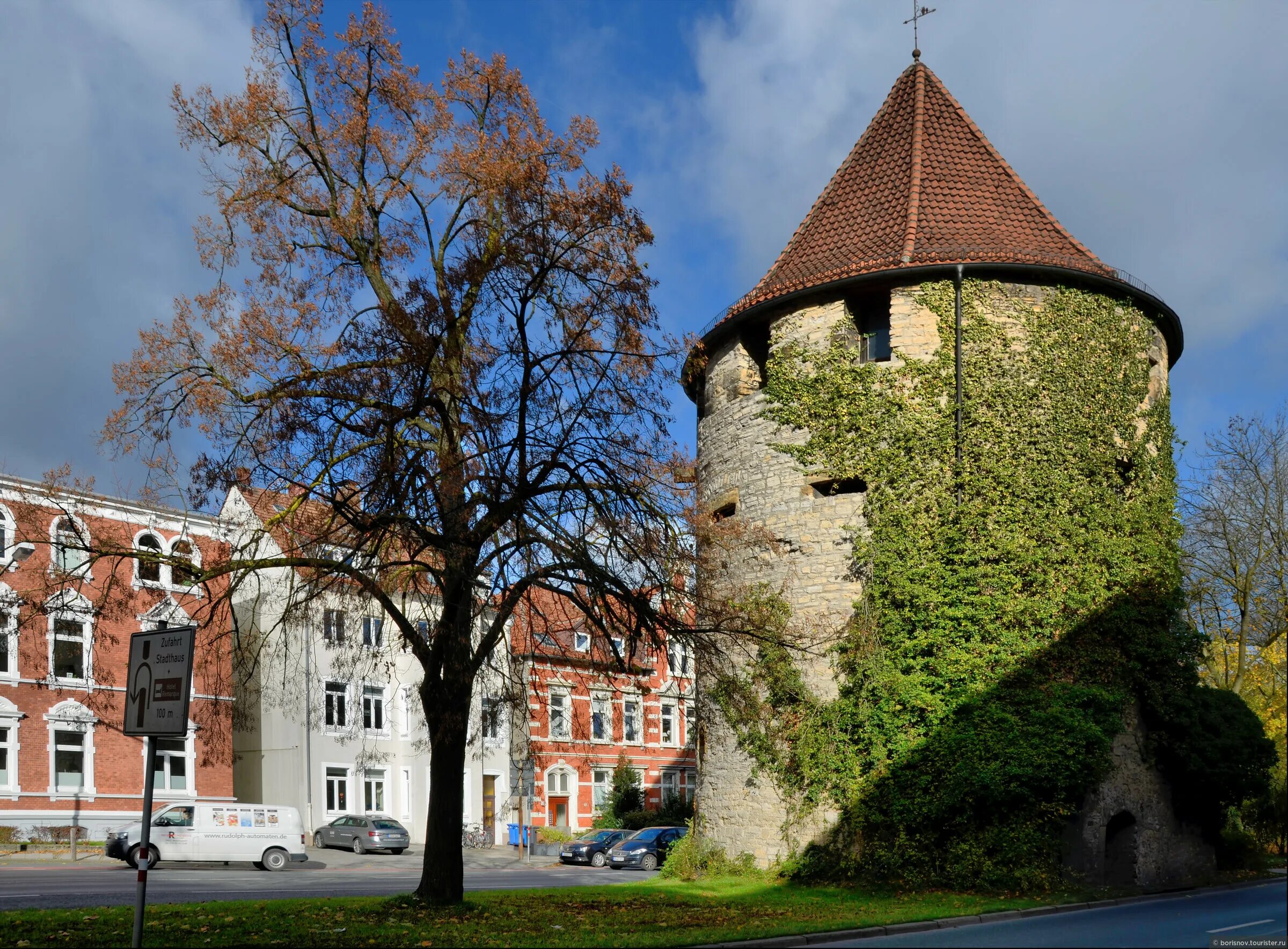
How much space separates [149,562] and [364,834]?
21.4 m

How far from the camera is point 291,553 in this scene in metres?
14.0

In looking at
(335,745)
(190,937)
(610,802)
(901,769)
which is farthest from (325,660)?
(190,937)

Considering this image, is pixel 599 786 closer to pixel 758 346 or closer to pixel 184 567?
pixel 758 346

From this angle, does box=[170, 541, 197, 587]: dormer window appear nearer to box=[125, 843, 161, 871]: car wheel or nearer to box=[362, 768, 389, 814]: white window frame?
box=[125, 843, 161, 871]: car wheel

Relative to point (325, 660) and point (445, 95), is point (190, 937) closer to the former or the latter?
point (445, 95)

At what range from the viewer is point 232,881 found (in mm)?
21484

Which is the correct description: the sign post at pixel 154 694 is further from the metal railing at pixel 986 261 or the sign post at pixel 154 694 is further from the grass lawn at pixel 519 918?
the metal railing at pixel 986 261

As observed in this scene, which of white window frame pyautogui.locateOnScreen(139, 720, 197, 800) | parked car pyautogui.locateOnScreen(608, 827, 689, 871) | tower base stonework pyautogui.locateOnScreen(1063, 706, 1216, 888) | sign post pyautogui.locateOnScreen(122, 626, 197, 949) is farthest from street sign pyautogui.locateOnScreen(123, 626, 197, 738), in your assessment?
white window frame pyautogui.locateOnScreen(139, 720, 197, 800)

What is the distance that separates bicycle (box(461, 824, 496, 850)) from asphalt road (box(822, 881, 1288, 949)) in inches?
1101

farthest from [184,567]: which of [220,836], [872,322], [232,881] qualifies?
[220,836]

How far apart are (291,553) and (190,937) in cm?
433

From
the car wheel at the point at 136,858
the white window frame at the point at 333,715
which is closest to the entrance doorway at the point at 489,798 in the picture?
the white window frame at the point at 333,715

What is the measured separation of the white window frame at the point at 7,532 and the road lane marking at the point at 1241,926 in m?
12.2

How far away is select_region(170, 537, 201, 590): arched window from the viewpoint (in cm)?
1368
